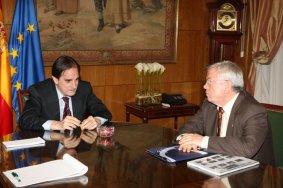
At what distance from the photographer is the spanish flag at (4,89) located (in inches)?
147

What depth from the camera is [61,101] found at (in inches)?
121

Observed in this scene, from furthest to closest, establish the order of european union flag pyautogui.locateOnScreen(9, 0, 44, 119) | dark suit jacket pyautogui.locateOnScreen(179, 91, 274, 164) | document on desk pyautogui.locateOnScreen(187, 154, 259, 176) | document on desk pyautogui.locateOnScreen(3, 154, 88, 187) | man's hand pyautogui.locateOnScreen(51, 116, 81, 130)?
1. european union flag pyautogui.locateOnScreen(9, 0, 44, 119)
2. man's hand pyautogui.locateOnScreen(51, 116, 81, 130)
3. dark suit jacket pyautogui.locateOnScreen(179, 91, 274, 164)
4. document on desk pyautogui.locateOnScreen(187, 154, 259, 176)
5. document on desk pyautogui.locateOnScreen(3, 154, 88, 187)

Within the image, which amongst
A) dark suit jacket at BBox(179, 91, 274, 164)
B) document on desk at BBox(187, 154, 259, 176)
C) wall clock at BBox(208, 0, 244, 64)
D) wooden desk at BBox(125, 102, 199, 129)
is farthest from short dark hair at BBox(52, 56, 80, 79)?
wall clock at BBox(208, 0, 244, 64)

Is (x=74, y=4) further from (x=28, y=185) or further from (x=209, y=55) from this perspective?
(x=28, y=185)

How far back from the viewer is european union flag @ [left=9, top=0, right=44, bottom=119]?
3.92 metres

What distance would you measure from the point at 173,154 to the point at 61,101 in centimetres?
136

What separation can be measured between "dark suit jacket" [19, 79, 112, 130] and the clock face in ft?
8.45

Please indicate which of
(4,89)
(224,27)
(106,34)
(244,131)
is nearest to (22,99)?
(4,89)

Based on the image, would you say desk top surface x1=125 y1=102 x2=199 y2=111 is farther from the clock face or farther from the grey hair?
the grey hair

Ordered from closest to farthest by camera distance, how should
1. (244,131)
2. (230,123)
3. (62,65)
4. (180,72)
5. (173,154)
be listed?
(173,154) → (244,131) → (230,123) → (62,65) → (180,72)

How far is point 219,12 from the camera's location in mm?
5090

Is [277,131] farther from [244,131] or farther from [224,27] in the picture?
[224,27]

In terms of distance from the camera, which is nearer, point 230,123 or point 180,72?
point 230,123

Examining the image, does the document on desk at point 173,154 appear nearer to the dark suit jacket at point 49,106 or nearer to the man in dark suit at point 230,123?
the man in dark suit at point 230,123
